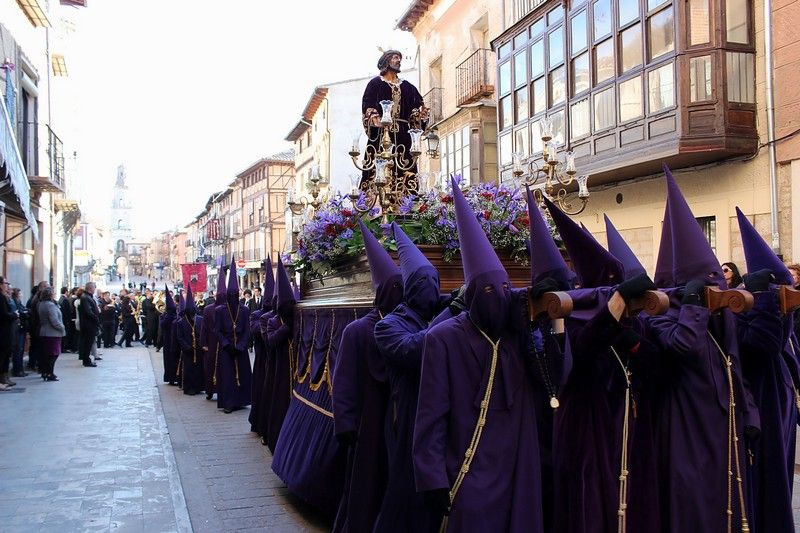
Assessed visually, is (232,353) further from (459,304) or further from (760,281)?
(760,281)

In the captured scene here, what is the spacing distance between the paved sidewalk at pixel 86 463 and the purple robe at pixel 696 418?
3863mm

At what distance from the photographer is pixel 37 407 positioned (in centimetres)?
1228

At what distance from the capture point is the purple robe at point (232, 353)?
12172mm

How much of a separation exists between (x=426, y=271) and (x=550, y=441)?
49.5 inches

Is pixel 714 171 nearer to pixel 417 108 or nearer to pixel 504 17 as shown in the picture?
pixel 417 108

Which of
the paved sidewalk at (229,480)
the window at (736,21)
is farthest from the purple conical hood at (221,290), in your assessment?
the window at (736,21)

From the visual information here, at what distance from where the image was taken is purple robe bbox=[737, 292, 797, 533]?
170 inches

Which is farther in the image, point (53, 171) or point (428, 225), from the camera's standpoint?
point (53, 171)

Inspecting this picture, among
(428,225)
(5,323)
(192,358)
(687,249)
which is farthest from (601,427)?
(5,323)

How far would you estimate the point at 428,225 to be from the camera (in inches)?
261

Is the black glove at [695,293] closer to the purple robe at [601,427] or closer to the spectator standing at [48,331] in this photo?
the purple robe at [601,427]

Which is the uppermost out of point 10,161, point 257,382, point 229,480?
point 10,161

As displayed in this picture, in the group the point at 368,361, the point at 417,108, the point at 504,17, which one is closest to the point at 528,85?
the point at 504,17

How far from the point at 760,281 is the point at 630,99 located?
12.1 meters
